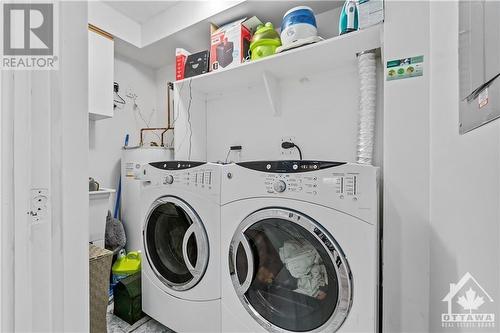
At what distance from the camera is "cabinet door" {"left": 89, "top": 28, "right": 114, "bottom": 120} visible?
1.88 m

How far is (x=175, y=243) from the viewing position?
5.14 feet

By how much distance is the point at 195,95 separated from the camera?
2195 millimetres

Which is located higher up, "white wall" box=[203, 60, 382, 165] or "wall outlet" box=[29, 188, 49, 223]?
"white wall" box=[203, 60, 382, 165]

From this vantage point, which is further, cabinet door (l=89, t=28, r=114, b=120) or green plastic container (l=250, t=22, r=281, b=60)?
cabinet door (l=89, t=28, r=114, b=120)

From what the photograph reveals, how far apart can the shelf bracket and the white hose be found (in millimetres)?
612

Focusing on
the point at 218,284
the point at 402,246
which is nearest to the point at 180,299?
the point at 218,284

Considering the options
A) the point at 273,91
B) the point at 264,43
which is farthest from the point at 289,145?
the point at 264,43

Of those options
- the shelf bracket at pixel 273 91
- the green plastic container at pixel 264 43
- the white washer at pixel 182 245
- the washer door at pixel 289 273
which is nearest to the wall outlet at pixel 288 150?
the shelf bracket at pixel 273 91

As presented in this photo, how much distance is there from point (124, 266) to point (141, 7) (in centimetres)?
217

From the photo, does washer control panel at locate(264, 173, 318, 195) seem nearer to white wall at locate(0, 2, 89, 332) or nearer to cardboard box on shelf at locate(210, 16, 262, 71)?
white wall at locate(0, 2, 89, 332)

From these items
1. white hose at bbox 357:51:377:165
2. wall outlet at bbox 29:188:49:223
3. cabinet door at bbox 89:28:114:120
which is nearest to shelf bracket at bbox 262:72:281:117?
white hose at bbox 357:51:377:165

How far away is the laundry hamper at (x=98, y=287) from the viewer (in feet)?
4.52

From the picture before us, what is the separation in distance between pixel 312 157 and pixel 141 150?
4.94 ft
